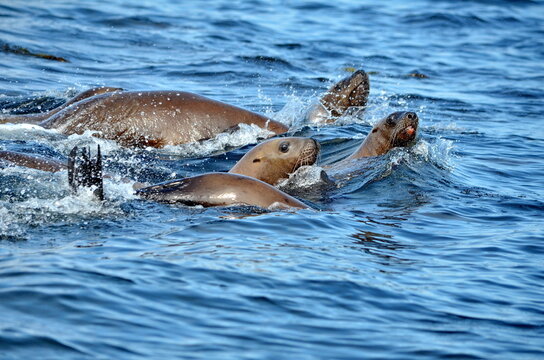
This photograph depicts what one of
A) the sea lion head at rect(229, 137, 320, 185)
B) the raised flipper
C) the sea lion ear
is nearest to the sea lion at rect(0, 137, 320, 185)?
the sea lion head at rect(229, 137, 320, 185)

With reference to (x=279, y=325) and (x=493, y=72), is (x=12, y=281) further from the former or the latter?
(x=493, y=72)

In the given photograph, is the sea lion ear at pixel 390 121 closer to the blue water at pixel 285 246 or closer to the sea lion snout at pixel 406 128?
the sea lion snout at pixel 406 128

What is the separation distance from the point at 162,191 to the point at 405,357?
123 inches

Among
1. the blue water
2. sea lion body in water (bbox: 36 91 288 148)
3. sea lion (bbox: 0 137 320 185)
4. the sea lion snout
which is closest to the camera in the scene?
the blue water

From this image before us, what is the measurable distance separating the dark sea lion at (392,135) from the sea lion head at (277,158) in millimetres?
1358

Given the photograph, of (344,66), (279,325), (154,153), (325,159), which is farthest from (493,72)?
(279,325)

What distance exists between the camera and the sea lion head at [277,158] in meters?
8.56

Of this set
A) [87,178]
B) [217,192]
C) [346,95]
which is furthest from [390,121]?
[87,178]

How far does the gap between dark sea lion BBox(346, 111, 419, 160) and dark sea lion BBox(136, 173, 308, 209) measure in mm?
2782

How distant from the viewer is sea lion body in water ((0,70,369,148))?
32.0ft

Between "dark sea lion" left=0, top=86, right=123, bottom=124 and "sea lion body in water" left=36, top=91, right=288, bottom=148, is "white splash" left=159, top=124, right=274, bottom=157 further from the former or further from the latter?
"dark sea lion" left=0, top=86, right=123, bottom=124

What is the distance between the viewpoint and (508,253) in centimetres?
684

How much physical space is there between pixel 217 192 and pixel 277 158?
1.58m

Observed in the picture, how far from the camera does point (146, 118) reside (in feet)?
32.2
